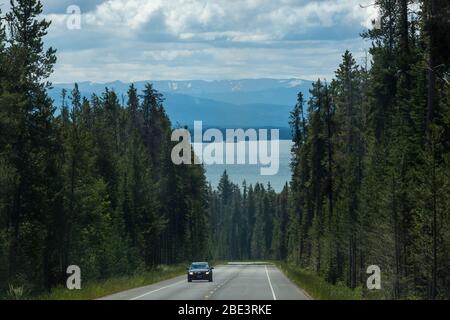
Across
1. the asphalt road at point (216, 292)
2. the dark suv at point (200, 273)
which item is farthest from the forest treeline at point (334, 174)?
the dark suv at point (200, 273)

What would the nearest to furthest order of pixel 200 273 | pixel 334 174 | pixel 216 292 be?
pixel 216 292
pixel 200 273
pixel 334 174

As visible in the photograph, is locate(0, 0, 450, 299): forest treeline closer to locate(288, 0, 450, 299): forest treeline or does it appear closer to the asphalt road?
locate(288, 0, 450, 299): forest treeline

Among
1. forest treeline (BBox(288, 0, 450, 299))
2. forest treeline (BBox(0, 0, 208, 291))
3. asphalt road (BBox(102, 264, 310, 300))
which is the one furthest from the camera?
forest treeline (BBox(0, 0, 208, 291))

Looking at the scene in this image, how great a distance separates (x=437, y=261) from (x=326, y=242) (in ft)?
128

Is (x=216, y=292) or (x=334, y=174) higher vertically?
(x=334, y=174)

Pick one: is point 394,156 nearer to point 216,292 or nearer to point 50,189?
point 216,292

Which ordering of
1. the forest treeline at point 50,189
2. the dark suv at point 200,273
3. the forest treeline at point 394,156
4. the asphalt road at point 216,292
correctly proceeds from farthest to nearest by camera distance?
the dark suv at point 200,273
the forest treeline at point 50,189
the asphalt road at point 216,292
the forest treeline at point 394,156

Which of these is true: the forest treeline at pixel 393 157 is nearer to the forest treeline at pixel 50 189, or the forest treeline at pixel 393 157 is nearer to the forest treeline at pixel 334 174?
the forest treeline at pixel 334 174

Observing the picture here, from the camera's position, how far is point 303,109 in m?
106

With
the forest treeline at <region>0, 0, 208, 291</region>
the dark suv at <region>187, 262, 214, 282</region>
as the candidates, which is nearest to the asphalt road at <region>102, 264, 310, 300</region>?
the dark suv at <region>187, 262, 214, 282</region>

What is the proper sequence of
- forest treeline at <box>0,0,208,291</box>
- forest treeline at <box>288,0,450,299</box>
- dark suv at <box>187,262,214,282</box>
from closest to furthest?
1. forest treeline at <box>288,0,450,299</box>
2. forest treeline at <box>0,0,208,291</box>
3. dark suv at <box>187,262,214,282</box>

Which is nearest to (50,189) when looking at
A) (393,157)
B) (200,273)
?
(200,273)

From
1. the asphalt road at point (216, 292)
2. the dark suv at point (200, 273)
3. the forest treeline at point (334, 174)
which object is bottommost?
the dark suv at point (200, 273)
